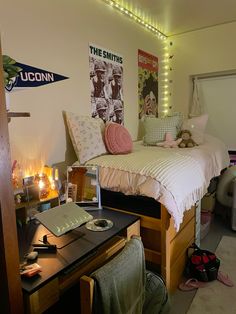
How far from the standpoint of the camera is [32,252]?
1198mm

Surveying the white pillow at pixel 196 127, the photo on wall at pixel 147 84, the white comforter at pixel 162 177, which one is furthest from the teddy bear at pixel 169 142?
the photo on wall at pixel 147 84

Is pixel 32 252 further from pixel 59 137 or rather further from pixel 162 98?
pixel 162 98

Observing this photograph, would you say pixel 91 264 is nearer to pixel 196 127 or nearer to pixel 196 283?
pixel 196 283

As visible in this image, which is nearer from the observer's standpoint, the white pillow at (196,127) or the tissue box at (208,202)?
the white pillow at (196,127)

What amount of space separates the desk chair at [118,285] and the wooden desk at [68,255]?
197mm

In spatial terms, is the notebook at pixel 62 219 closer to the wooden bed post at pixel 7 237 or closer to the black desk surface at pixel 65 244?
the black desk surface at pixel 65 244

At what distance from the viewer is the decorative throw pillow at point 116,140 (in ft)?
6.88

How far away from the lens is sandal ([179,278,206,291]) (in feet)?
5.88

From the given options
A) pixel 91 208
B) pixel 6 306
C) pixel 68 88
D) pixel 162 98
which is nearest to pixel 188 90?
pixel 162 98

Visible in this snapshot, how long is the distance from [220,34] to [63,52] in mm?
2262

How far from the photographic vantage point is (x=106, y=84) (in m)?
2.48

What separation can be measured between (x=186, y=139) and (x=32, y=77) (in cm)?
167

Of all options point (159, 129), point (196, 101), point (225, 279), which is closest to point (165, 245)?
point (225, 279)

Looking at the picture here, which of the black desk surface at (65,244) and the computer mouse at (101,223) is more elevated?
→ the computer mouse at (101,223)
